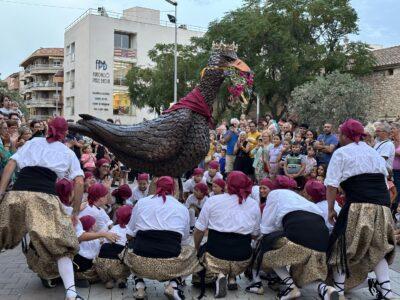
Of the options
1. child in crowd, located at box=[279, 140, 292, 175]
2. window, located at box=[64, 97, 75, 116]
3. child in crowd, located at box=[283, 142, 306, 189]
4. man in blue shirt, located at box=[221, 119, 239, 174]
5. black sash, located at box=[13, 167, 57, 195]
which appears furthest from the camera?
window, located at box=[64, 97, 75, 116]

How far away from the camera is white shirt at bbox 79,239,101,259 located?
516 centimetres

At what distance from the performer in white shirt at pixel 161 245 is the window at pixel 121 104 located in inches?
1536

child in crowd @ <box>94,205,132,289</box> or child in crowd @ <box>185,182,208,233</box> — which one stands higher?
child in crowd @ <box>185,182,208,233</box>

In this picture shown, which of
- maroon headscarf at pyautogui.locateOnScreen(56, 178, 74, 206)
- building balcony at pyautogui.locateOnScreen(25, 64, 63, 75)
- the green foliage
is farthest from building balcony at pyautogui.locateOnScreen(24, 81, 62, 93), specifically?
maroon headscarf at pyautogui.locateOnScreen(56, 178, 74, 206)

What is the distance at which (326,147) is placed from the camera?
907 centimetres

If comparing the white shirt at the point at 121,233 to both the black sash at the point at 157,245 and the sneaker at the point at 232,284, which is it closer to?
the black sash at the point at 157,245

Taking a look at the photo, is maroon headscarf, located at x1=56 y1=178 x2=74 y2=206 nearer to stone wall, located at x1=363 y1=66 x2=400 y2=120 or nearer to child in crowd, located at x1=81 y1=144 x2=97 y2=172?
child in crowd, located at x1=81 y1=144 x2=97 y2=172

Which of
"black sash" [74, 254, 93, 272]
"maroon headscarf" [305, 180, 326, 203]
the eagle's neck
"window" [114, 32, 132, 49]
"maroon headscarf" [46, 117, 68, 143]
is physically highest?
"window" [114, 32, 132, 49]

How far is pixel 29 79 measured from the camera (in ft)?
238

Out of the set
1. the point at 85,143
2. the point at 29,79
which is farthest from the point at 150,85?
the point at 29,79

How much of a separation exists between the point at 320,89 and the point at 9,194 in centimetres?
2186

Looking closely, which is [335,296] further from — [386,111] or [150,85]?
[150,85]

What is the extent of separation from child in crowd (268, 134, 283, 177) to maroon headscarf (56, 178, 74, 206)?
5.10 metres

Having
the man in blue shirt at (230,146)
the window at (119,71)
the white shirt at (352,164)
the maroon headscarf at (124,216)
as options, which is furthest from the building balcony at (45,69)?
the white shirt at (352,164)
